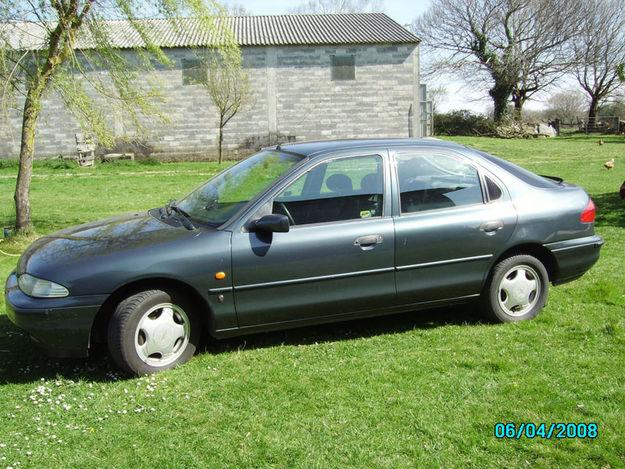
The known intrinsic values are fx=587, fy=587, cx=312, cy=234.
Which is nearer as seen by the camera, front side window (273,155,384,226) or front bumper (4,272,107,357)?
front bumper (4,272,107,357)

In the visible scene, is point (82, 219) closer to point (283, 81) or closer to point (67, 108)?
point (67, 108)

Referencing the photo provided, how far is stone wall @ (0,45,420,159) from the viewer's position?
28438mm

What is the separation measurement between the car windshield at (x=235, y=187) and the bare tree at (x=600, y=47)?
46860 mm

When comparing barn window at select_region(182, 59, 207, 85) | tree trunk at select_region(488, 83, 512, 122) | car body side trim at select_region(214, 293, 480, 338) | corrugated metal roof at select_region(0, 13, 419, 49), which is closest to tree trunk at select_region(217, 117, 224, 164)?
barn window at select_region(182, 59, 207, 85)

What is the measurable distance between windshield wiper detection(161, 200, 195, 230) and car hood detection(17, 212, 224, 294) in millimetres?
69

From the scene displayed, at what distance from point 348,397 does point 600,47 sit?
5327 centimetres

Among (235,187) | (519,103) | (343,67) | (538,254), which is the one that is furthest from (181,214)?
(519,103)

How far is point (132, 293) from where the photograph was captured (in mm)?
4219

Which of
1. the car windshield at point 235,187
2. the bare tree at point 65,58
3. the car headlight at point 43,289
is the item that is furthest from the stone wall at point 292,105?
the car headlight at point 43,289

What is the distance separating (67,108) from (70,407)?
6510 mm

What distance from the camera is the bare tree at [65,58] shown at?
8.84 m

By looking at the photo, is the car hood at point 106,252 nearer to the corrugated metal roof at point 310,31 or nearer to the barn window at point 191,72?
the corrugated metal roof at point 310,31

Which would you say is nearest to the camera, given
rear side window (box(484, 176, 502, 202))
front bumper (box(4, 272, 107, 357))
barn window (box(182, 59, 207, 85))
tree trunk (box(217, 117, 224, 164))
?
front bumper (box(4, 272, 107, 357))

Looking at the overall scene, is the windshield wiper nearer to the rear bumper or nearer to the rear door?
the rear door
